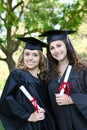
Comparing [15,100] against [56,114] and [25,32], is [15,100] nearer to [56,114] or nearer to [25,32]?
[56,114]

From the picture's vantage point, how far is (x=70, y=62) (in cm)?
396

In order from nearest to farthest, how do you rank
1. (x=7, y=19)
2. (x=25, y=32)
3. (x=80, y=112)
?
1. (x=80, y=112)
2. (x=7, y=19)
3. (x=25, y=32)

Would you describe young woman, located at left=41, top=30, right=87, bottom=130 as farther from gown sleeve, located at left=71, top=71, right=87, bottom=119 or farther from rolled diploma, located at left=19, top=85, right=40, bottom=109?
rolled diploma, located at left=19, top=85, right=40, bottom=109

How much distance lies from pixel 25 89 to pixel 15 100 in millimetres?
186

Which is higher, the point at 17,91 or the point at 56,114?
the point at 17,91

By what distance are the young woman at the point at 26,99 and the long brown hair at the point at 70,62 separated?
0.10m

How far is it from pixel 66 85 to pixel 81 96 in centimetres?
19

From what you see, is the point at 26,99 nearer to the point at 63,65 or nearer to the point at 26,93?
the point at 26,93

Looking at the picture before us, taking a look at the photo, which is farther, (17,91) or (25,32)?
(25,32)

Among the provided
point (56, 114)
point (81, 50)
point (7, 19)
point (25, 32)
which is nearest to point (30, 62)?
point (56, 114)

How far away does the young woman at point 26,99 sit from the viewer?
12.7 feet

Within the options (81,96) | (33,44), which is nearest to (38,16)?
(33,44)

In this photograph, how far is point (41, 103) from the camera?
392 centimetres

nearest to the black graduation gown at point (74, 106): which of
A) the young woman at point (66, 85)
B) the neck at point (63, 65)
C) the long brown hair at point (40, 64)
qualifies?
the young woman at point (66, 85)
